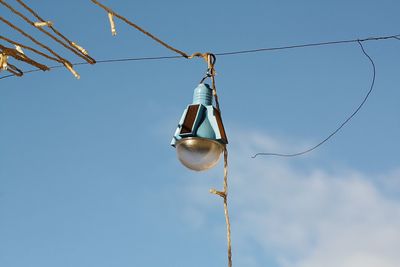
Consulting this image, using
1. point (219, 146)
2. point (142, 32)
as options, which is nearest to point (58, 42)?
point (142, 32)

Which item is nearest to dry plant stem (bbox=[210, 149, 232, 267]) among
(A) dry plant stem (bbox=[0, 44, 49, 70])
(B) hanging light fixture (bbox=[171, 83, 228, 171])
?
(B) hanging light fixture (bbox=[171, 83, 228, 171])

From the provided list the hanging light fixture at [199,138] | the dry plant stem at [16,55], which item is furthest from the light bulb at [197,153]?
the dry plant stem at [16,55]

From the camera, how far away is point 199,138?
→ 3520 millimetres

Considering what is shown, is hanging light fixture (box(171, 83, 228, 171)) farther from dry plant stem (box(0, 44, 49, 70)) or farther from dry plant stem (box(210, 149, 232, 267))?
dry plant stem (box(0, 44, 49, 70))

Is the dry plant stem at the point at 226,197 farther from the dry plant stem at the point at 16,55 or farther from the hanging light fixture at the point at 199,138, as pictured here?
the dry plant stem at the point at 16,55

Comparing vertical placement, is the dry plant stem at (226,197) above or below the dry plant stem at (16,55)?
below

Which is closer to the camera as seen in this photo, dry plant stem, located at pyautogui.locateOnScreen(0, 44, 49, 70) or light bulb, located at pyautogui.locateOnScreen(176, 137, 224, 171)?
light bulb, located at pyautogui.locateOnScreen(176, 137, 224, 171)

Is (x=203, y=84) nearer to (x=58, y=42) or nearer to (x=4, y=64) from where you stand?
(x=58, y=42)

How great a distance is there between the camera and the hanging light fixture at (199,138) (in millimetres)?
3514

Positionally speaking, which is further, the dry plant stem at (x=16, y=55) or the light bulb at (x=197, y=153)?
the dry plant stem at (x=16, y=55)

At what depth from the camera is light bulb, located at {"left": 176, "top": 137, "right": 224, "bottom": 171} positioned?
11.5 feet

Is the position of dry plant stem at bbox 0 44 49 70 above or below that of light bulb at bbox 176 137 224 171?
above

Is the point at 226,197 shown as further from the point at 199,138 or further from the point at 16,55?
the point at 16,55

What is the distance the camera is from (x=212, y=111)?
3.65m
